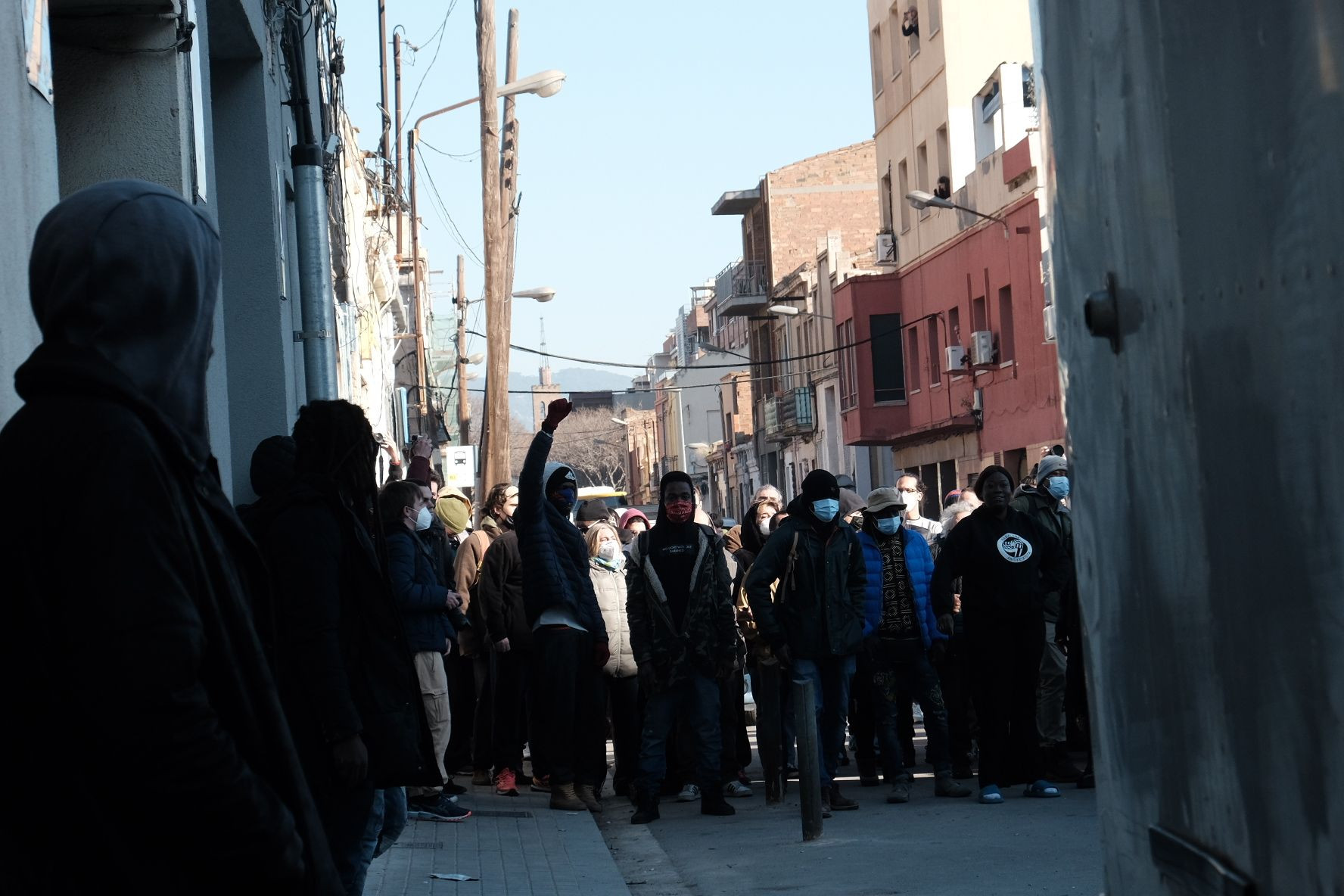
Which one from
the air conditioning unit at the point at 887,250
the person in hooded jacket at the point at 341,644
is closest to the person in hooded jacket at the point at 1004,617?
the person in hooded jacket at the point at 341,644

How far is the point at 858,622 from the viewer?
11.2 meters

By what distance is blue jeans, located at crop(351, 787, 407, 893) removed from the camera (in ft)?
17.9

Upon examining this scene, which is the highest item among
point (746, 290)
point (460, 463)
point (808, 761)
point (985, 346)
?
point (746, 290)

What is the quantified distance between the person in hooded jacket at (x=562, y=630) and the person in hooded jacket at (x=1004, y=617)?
7.23 ft

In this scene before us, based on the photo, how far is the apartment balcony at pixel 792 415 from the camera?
62.2 meters

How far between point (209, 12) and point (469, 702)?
5.53m

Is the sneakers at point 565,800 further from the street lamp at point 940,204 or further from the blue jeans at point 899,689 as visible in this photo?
the street lamp at point 940,204

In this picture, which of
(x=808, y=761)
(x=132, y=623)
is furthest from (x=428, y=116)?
(x=132, y=623)

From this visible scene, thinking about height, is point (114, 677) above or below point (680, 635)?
above

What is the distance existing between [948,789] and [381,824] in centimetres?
665

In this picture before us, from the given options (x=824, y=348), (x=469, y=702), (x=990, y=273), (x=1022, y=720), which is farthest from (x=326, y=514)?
(x=824, y=348)

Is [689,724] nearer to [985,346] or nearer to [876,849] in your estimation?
[876,849]

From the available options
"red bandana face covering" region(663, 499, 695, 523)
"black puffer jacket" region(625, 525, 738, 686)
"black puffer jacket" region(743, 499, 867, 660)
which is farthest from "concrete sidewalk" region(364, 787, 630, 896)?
"red bandana face covering" region(663, 499, 695, 523)

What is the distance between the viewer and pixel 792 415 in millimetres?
63531
